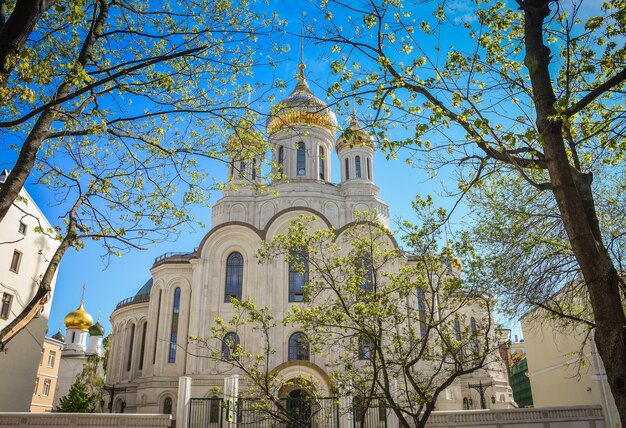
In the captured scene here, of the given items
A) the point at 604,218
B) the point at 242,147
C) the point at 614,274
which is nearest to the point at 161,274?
the point at 242,147

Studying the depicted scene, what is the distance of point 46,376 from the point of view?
34.6m

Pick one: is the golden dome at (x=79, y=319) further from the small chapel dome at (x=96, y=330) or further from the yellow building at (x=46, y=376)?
the yellow building at (x=46, y=376)

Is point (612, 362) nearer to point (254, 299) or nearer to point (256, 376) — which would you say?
point (256, 376)

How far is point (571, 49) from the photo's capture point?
795cm

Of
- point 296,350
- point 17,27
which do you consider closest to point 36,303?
point 17,27

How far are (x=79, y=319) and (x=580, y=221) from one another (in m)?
50.2

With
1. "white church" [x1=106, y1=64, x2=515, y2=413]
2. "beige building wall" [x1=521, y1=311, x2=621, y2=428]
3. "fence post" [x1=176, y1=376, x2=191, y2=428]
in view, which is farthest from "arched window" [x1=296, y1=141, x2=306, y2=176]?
"fence post" [x1=176, y1=376, x2=191, y2=428]

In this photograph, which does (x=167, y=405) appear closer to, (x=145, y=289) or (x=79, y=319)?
(x=145, y=289)

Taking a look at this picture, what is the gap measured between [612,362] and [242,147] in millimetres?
6445

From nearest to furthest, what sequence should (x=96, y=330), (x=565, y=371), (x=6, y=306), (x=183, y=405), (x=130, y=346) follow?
1. (x=183, y=405)
2. (x=6, y=306)
3. (x=565, y=371)
4. (x=130, y=346)
5. (x=96, y=330)

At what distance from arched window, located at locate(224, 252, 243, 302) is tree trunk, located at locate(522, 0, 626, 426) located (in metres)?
21.6

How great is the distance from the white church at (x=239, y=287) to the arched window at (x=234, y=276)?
0.17 feet

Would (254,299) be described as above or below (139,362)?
above

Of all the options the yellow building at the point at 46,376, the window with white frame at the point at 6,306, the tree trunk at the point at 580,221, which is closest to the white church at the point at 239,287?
the yellow building at the point at 46,376
